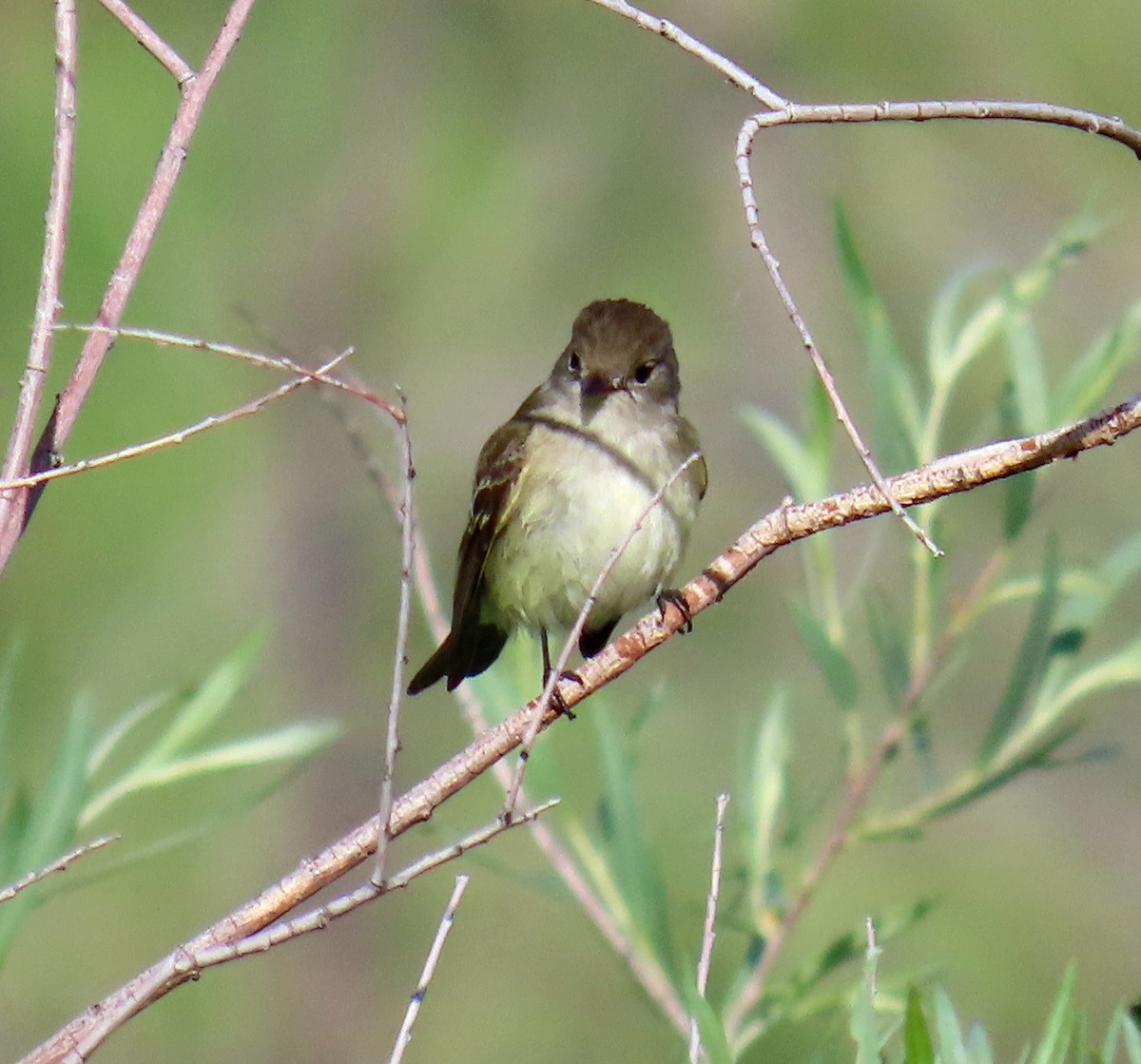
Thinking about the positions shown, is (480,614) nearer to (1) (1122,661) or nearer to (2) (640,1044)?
(1) (1122,661)

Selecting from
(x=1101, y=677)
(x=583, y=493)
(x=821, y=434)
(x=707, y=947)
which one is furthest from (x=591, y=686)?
(x=583, y=493)

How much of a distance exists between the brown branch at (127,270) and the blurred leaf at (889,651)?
1635 mm

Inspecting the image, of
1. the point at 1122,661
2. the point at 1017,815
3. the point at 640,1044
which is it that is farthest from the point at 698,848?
the point at 1122,661

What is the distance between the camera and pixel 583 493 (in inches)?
133

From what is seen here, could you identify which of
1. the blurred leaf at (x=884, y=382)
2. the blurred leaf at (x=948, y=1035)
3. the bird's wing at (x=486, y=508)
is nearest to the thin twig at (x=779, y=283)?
the blurred leaf at (x=948, y=1035)

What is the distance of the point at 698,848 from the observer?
6.66 m

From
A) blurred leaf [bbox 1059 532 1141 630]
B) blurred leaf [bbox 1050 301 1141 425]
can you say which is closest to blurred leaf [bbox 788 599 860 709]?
blurred leaf [bbox 1059 532 1141 630]

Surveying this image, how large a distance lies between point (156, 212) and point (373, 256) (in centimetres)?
599

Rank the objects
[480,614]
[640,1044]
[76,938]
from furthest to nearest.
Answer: [76,938] → [640,1044] → [480,614]

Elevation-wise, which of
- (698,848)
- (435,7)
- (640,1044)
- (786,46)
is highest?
(435,7)

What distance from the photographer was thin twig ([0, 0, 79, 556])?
62.4 inches

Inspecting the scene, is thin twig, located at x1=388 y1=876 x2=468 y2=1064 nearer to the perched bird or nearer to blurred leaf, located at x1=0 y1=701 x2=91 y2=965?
blurred leaf, located at x1=0 y1=701 x2=91 y2=965

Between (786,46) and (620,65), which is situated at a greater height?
(620,65)

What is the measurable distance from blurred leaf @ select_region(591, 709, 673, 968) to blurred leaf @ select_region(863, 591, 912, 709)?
1.60ft
